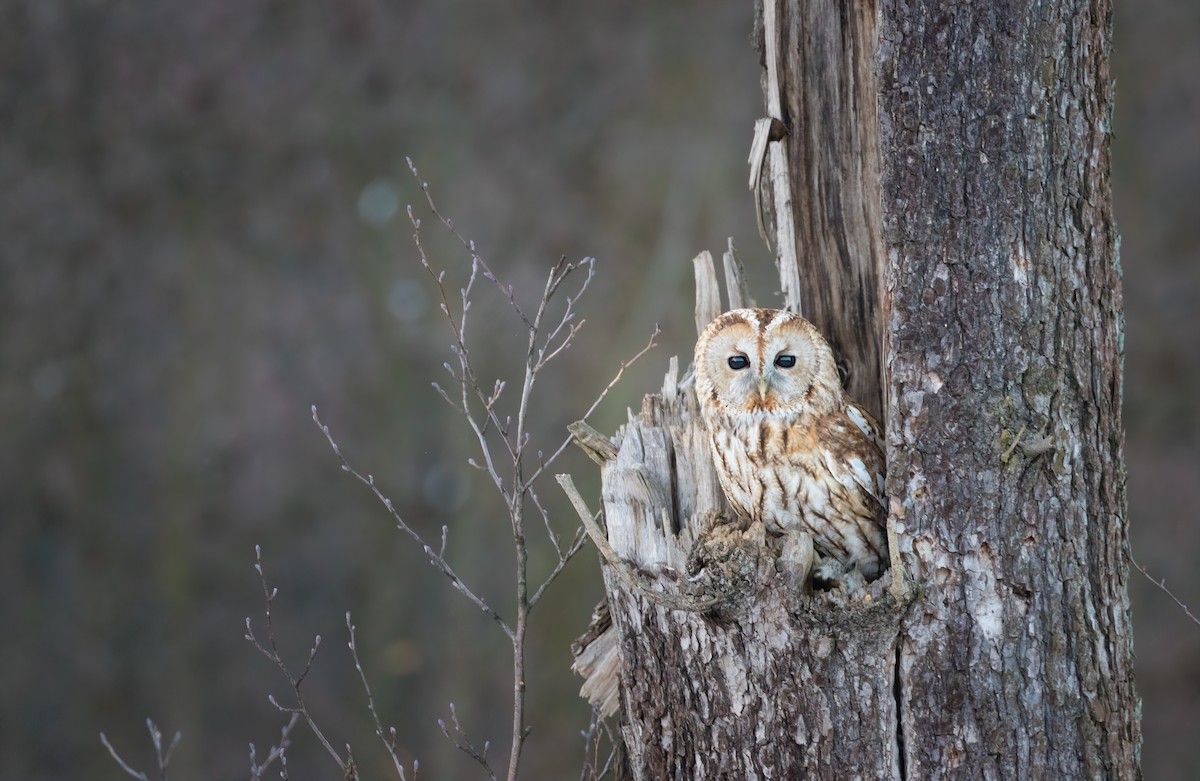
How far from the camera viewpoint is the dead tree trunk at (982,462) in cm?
223

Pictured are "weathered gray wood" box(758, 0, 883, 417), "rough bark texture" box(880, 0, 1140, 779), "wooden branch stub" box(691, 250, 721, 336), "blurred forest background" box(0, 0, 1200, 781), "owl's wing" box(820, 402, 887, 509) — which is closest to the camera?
"rough bark texture" box(880, 0, 1140, 779)

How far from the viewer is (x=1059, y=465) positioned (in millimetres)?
2234

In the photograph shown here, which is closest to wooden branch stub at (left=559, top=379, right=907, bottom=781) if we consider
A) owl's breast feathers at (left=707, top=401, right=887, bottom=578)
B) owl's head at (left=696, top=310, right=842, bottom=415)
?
owl's breast feathers at (left=707, top=401, right=887, bottom=578)

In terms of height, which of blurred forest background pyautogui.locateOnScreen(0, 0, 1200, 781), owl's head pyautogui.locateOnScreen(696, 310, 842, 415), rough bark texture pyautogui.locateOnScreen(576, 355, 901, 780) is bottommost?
rough bark texture pyautogui.locateOnScreen(576, 355, 901, 780)

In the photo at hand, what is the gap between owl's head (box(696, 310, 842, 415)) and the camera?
2.75 m

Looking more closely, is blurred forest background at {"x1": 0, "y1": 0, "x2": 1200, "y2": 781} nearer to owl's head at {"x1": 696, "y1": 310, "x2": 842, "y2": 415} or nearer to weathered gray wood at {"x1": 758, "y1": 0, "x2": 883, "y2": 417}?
weathered gray wood at {"x1": 758, "y1": 0, "x2": 883, "y2": 417}

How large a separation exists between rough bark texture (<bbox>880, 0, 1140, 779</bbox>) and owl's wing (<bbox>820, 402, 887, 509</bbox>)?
40 cm

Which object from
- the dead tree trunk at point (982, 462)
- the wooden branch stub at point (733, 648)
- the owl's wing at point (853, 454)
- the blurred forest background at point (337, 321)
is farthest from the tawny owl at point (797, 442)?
the blurred forest background at point (337, 321)

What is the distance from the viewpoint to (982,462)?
223 centimetres

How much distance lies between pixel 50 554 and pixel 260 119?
8.51 feet

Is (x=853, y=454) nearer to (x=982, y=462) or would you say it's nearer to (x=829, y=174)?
(x=982, y=462)

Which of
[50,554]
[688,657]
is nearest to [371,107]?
[50,554]

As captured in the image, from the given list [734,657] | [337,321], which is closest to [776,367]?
[734,657]

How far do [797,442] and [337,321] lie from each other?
4180 millimetres
